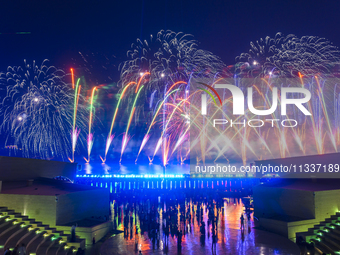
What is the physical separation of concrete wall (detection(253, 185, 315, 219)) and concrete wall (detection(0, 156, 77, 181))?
18950 mm

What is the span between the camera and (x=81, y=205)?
1942cm

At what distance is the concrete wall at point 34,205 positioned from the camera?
672 inches

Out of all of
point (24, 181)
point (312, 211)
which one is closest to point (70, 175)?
point (24, 181)

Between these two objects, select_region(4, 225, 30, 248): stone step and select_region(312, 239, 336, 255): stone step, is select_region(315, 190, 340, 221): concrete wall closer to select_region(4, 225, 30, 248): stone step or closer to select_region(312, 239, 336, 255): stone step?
select_region(312, 239, 336, 255): stone step

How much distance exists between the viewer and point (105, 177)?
1704 inches

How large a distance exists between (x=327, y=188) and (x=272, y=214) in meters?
4.26

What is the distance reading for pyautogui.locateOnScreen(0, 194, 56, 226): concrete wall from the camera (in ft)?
56.0

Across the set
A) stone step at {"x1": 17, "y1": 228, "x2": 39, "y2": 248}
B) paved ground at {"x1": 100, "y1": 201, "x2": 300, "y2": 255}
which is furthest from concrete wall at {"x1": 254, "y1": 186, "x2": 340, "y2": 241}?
stone step at {"x1": 17, "y1": 228, "x2": 39, "y2": 248}

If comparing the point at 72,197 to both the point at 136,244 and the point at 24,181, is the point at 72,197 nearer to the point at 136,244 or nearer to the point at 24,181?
the point at 136,244

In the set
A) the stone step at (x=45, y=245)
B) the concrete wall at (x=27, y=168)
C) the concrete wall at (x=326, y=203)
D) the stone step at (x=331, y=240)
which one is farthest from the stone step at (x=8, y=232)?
the concrete wall at (x=326, y=203)

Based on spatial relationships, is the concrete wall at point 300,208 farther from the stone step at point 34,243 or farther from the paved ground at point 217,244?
the stone step at point 34,243

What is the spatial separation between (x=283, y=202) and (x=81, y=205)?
13775mm

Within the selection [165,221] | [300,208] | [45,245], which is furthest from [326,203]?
[45,245]

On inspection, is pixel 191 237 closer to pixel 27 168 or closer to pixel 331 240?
pixel 331 240
